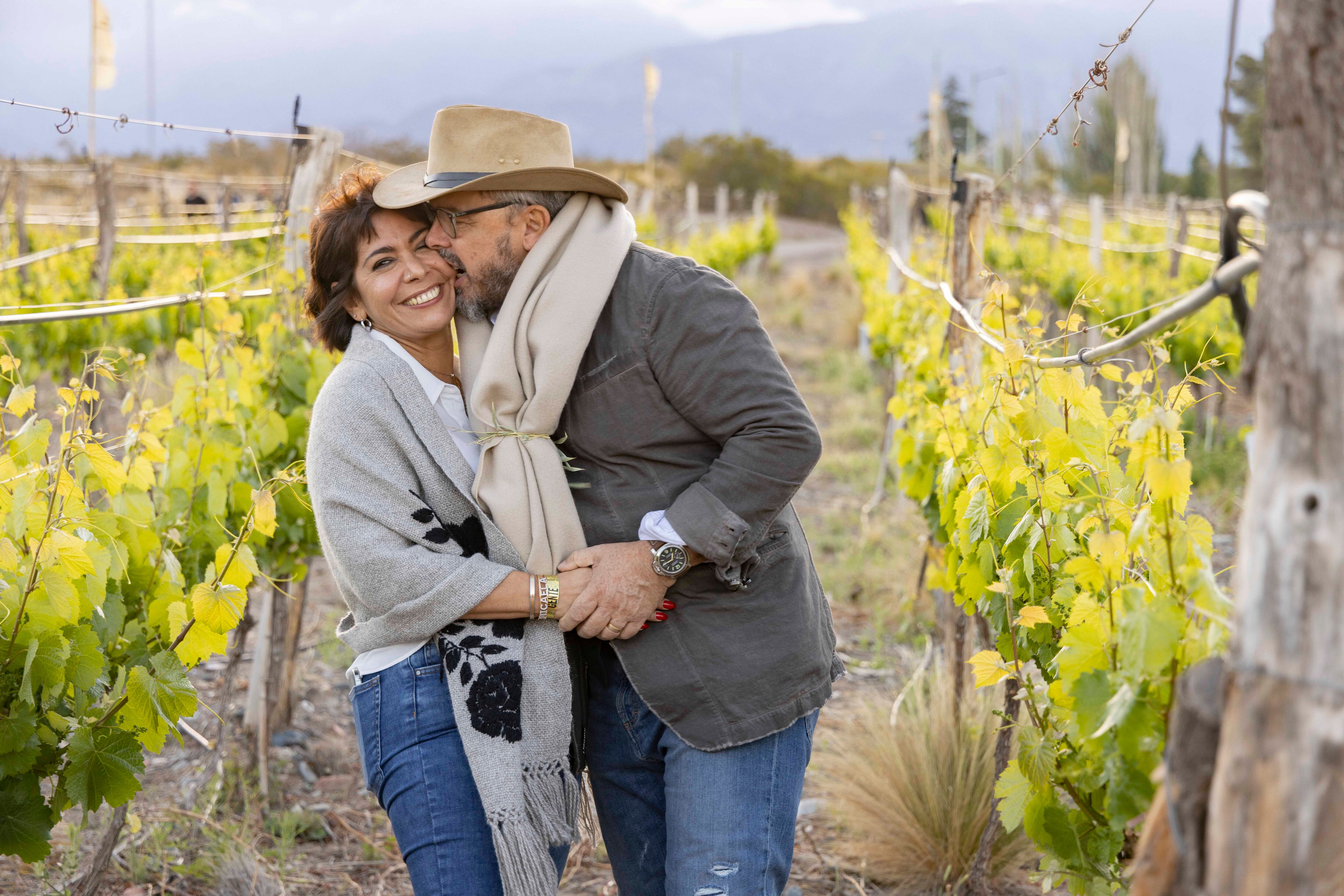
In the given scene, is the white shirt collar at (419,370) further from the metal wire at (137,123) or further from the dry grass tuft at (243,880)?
the dry grass tuft at (243,880)

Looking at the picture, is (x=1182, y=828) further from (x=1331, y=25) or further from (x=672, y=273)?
(x=672, y=273)

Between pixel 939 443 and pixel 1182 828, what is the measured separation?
1636 mm

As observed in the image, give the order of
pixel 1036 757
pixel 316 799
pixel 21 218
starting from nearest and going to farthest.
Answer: pixel 1036 757
pixel 316 799
pixel 21 218

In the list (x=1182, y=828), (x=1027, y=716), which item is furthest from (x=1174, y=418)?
(x=1027, y=716)

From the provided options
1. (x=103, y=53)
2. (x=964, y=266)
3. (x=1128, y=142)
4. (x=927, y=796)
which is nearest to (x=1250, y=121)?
(x=1128, y=142)

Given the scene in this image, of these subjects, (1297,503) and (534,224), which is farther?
(534,224)

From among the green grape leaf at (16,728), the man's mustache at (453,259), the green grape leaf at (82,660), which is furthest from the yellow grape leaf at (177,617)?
the man's mustache at (453,259)

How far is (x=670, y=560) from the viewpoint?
182 cm

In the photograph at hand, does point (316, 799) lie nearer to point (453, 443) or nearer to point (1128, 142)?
point (453, 443)

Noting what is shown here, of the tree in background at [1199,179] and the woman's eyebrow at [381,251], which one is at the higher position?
the tree in background at [1199,179]

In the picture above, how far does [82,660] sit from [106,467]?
1.13ft

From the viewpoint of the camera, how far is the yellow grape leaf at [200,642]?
1918mm

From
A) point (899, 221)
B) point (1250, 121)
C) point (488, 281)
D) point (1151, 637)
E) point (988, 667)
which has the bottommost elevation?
point (988, 667)

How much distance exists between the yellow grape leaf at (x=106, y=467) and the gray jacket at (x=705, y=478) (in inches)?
32.5
